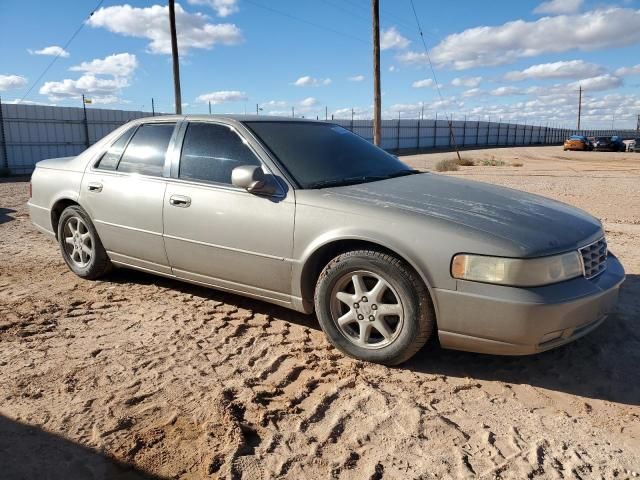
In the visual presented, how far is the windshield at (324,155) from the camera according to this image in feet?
12.3

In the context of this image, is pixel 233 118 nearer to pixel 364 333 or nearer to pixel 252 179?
pixel 252 179

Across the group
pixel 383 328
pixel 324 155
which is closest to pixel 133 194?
pixel 324 155

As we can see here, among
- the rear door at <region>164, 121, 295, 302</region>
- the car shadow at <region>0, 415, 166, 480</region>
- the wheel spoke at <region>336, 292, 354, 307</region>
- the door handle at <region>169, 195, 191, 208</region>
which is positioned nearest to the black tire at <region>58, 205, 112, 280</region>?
the rear door at <region>164, 121, 295, 302</region>

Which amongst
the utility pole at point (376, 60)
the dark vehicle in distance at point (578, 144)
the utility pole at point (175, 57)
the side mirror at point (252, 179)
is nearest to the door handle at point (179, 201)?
the side mirror at point (252, 179)

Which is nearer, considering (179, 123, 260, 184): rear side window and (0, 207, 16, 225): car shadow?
(179, 123, 260, 184): rear side window

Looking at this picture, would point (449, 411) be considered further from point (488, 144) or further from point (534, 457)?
point (488, 144)

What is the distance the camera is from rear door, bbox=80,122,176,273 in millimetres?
4164

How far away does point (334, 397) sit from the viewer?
2.88 m

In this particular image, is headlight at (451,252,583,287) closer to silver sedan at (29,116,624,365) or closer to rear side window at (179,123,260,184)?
silver sedan at (29,116,624,365)

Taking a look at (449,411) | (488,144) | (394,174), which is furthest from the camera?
(488,144)

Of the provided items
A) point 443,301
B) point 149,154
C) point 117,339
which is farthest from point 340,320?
point 149,154

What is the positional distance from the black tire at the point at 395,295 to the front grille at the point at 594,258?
0.97 metres

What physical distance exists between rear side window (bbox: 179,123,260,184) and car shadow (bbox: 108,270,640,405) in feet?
4.26

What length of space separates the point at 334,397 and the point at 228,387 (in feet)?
1.99
